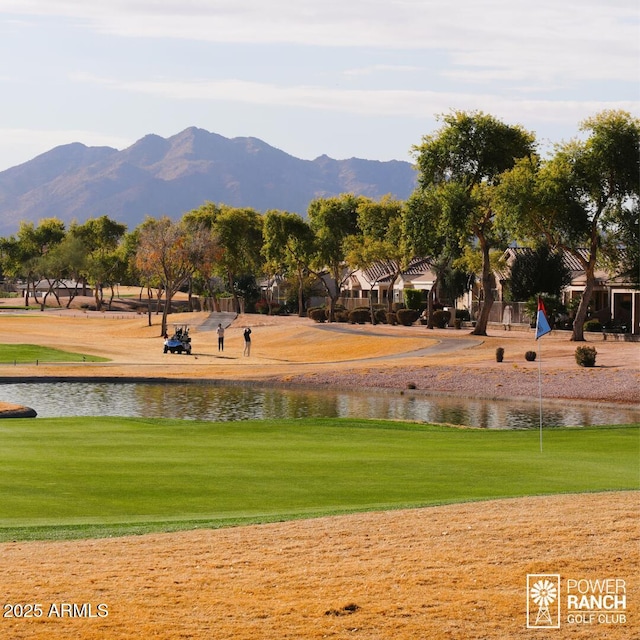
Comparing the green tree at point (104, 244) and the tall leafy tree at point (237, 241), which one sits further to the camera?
the green tree at point (104, 244)

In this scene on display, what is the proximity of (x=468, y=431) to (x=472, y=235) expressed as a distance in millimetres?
47226

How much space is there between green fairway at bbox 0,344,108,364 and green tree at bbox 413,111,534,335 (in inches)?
938

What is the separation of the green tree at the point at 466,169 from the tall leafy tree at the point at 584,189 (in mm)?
5687

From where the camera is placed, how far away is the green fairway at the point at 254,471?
16.5m

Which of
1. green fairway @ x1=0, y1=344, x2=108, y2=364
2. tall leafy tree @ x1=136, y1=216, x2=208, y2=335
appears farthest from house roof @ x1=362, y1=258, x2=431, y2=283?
green fairway @ x1=0, y1=344, x2=108, y2=364

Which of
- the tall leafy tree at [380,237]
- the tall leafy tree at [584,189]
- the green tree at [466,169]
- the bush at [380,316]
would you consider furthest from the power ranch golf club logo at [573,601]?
the bush at [380,316]

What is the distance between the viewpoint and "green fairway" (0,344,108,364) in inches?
2581

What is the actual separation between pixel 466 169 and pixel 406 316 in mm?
23709

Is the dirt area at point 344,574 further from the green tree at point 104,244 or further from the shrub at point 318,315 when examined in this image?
the green tree at point 104,244

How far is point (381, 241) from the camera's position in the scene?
338 feet

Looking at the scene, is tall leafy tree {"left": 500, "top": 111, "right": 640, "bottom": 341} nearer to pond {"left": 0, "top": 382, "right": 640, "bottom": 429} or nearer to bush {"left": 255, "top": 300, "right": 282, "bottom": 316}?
pond {"left": 0, "top": 382, "right": 640, "bottom": 429}

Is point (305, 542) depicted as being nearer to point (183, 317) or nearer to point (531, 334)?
point (531, 334)

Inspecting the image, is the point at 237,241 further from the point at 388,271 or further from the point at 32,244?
the point at 32,244

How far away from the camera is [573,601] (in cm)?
1052
